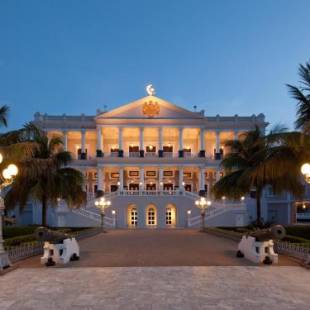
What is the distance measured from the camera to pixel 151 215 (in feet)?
143

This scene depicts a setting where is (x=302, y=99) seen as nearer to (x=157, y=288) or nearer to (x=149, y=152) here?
(x=157, y=288)

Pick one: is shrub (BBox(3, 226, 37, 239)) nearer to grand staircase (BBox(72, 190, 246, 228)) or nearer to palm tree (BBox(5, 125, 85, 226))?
palm tree (BBox(5, 125, 85, 226))

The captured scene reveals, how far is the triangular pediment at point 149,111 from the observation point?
5262cm

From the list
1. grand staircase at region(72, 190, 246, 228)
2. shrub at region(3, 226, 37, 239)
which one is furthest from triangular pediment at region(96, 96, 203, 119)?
shrub at region(3, 226, 37, 239)

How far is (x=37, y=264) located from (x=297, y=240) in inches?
473

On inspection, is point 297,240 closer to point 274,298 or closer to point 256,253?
point 256,253

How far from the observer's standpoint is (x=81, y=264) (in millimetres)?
13562

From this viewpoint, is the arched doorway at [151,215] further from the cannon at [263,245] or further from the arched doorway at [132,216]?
the cannon at [263,245]

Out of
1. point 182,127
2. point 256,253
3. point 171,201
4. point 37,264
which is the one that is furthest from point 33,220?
point 256,253

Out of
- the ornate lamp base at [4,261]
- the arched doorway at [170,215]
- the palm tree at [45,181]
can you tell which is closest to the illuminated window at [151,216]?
the arched doorway at [170,215]

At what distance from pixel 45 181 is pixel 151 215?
2223cm

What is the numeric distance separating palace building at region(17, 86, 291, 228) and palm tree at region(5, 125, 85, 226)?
1929cm

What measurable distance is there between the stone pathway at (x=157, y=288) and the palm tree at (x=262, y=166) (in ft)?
18.3

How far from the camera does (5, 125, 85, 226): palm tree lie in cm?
2211
